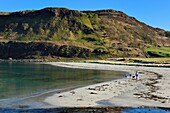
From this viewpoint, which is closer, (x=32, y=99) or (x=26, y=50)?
(x=32, y=99)

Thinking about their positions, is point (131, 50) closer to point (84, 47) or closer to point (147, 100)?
point (84, 47)

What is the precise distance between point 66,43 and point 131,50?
4260cm

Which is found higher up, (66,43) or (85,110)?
(66,43)

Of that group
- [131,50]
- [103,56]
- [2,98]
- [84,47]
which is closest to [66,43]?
[84,47]

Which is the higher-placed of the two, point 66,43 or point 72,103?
point 66,43

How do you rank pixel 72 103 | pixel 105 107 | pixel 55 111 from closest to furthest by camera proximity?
pixel 55 111, pixel 105 107, pixel 72 103

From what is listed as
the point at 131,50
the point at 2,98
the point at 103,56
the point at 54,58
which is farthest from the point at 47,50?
the point at 2,98

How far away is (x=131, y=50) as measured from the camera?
628 feet

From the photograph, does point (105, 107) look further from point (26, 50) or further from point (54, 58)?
point (26, 50)

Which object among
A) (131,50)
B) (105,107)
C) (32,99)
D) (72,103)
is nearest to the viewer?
(105,107)

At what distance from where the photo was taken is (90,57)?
17700 centimetres

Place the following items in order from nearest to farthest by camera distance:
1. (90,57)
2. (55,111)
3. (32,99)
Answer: (55,111), (32,99), (90,57)

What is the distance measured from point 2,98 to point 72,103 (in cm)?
887

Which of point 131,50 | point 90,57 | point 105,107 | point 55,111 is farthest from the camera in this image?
point 131,50
